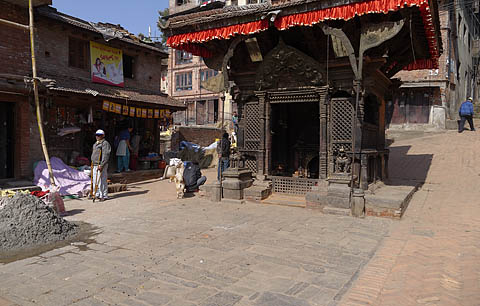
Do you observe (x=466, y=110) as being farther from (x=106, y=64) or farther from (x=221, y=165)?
(x=106, y=64)

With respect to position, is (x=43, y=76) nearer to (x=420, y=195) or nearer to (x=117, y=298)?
(x=117, y=298)

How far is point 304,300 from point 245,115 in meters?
7.12

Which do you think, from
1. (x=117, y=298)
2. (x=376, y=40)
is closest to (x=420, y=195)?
(x=376, y=40)

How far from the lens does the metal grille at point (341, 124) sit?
8508 millimetres

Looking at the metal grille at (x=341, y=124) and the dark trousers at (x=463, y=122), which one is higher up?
the dark trousers at (x=463, y=122)

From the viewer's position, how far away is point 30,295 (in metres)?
3.65

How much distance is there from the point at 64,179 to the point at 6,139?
9.22 feet

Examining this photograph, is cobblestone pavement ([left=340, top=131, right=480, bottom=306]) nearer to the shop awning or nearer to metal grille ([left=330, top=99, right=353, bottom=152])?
metal grille ([left=330, top=99, right=353, bottom=152])

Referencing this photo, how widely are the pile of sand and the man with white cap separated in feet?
11.9

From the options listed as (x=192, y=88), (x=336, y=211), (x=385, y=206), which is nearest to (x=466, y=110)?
(x=385, y=206)

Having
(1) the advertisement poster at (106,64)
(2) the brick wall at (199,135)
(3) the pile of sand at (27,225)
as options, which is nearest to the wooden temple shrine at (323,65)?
(3) the pile of sand at (27,225)

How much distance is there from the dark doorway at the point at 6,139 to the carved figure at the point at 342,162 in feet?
35.9

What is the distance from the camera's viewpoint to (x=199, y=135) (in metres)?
25.4

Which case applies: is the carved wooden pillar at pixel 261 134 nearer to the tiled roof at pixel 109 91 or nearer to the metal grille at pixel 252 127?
the metal grille at pixel 252 127
